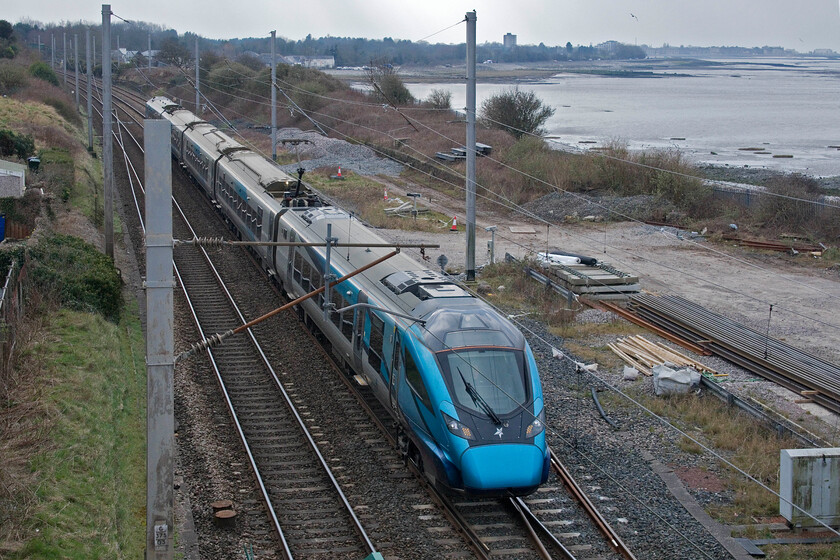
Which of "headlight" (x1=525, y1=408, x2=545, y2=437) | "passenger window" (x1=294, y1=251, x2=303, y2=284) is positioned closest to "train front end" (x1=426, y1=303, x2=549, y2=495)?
"headlight" (x1=525, y1=408, x2=545, y2=437)

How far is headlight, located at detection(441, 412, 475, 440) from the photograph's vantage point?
11219mm

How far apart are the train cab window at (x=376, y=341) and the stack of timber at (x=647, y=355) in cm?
659

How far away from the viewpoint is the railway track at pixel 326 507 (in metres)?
10.9

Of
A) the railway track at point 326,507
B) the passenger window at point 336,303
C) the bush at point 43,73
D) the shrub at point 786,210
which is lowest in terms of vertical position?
the railway track at point 326,507

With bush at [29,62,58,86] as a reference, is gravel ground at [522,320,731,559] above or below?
below

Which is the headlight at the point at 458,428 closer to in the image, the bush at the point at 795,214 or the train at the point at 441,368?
the train at the point at 441,368

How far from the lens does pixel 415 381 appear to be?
12.2 meters

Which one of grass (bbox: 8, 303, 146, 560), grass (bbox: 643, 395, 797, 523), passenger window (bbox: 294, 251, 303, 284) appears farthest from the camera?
passenger window (bbox: 294, 251, 303, 284)

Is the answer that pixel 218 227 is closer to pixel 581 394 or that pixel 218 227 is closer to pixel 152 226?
pixel 581 394

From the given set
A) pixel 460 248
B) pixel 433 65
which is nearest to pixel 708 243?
pixel 460 248

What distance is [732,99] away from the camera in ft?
538

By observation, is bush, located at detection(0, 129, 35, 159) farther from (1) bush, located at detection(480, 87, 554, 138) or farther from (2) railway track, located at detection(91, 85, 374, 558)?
(1) bush, located at detection(480, 87, 554, 138)

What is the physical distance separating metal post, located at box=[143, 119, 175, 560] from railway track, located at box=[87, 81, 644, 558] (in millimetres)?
2132

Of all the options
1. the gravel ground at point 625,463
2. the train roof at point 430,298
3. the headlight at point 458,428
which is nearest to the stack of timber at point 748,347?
the gravel ground at point 625,463
